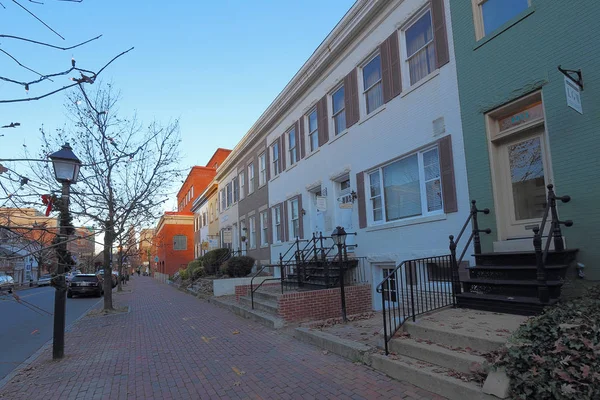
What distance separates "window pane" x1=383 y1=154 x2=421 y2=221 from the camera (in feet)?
30.8

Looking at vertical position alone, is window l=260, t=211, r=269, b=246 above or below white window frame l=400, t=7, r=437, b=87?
below

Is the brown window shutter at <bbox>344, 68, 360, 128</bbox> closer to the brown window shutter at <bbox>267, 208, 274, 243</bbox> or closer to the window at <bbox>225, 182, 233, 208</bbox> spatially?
the brown window shutter at <bbox>267, 208, 274, 243</bbox>

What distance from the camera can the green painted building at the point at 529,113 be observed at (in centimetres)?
575

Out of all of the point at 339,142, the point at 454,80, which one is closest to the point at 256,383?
the point at 454,80

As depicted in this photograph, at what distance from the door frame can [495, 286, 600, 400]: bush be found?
2822mm

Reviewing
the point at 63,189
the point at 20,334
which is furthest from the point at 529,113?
the point at 20,334

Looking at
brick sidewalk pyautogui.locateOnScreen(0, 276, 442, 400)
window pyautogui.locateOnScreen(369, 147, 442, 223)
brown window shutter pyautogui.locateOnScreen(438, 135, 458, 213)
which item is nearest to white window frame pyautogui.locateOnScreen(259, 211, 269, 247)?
window pyautogui.locateOnScreen(369, 147, 442, 223)

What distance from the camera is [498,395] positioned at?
3770 millimetres

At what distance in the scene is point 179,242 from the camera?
4756 centimetres

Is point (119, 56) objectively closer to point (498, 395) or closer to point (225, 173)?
point (498, 395)

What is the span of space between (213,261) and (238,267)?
5455 mm

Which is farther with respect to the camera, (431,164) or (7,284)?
(431,164)

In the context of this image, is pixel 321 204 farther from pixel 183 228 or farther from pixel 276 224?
pixel 183 228

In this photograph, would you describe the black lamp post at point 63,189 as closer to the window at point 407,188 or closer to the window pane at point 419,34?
the window at point 407,188
